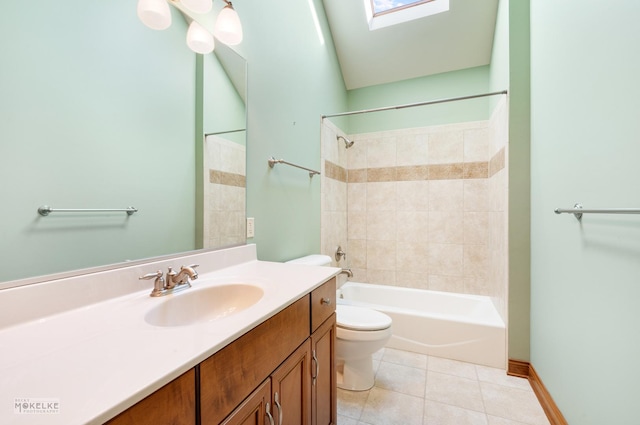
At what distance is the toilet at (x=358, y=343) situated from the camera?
5.03 ft

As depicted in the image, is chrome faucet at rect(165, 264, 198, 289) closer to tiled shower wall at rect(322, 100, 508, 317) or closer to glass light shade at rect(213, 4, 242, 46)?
glass light shade at rect(213, 4, 242, 46)

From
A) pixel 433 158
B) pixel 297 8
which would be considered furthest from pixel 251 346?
pixel 433 158

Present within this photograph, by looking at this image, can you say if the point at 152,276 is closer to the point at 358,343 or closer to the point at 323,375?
the point at 323,375

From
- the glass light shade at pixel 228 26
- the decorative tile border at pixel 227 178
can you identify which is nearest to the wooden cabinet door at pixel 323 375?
the decorative tile border at pixel 227 178

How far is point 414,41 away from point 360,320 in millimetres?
2524

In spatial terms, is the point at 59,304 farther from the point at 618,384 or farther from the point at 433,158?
the point at 433,158

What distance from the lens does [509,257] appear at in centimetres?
178

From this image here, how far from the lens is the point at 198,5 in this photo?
1154 millimetres

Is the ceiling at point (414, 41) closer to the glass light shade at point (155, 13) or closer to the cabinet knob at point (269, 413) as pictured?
the glass light shade at point (155, 13)

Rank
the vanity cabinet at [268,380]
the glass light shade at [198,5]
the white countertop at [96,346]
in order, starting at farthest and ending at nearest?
the glass light shade at [198,5], the vanity cabinet at [268,380], the white countertop at [96,346]

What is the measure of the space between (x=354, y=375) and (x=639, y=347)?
4.19ft

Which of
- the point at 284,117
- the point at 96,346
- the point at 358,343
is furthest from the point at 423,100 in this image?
the point at 96,346

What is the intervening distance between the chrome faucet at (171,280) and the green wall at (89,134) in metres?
0.11

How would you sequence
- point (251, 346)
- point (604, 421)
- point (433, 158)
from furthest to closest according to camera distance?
point (433, 158)
point (604, 421)
point (251, 346)
